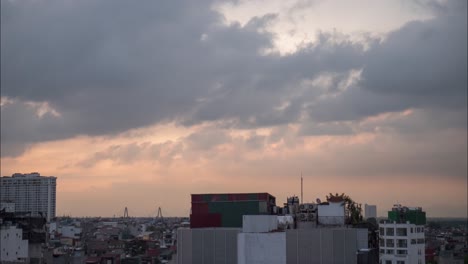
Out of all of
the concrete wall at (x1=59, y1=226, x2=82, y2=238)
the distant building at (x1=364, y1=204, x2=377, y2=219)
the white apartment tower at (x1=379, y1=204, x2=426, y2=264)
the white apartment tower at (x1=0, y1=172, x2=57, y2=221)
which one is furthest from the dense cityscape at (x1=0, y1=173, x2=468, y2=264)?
the white apartment tower at (x1=0, y1=172, x2=57, y2=221)

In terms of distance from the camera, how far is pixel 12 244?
54.0 metres

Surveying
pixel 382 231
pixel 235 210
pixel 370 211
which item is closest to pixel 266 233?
pixel 235 210

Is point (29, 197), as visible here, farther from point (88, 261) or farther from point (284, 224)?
point (284, 224)

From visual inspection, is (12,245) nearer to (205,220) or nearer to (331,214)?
(205,220)

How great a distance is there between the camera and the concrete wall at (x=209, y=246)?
5062 centimetres

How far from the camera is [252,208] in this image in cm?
5428

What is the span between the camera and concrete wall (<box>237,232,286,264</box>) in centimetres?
4325

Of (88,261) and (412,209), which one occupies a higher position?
(412,209)

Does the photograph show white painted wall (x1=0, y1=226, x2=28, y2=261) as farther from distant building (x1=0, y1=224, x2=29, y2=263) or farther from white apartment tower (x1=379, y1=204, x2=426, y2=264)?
white apartment tower (x1=379, y1=204, x2=426, y2=264)

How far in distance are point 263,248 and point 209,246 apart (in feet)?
29.5

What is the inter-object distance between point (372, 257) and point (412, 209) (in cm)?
1211

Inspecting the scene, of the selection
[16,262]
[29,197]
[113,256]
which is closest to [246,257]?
[16,262]

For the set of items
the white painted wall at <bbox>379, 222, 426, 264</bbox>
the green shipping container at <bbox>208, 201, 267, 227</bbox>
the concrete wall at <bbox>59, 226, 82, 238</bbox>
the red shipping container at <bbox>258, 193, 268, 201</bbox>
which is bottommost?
the concrete wall at <bbox>59, 226, 82, 238</bbox>

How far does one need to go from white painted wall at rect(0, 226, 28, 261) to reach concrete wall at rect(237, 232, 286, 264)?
910 inches
